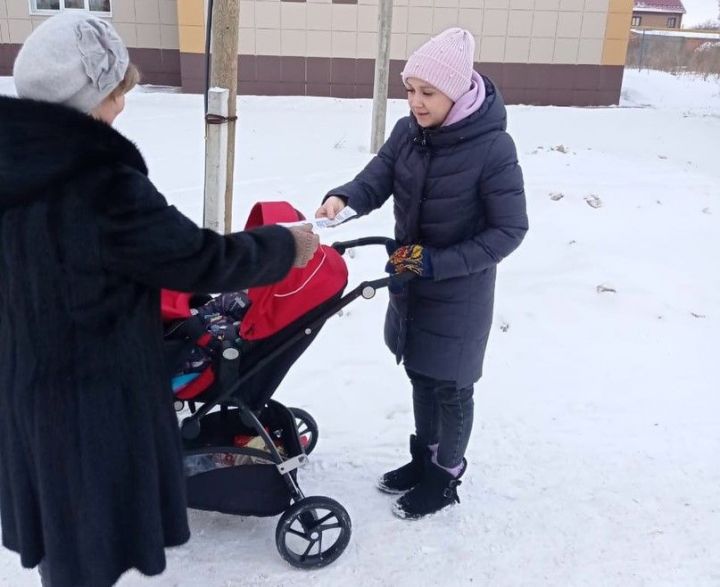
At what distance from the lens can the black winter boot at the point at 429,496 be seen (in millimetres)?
2896

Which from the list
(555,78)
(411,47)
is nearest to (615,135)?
(555,78)

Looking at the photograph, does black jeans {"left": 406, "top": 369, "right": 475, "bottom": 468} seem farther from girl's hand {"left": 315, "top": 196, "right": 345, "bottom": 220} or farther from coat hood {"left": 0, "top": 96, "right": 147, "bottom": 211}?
coat hood {"left": 0, "top": 96, "right": 147, "bottom": 211}

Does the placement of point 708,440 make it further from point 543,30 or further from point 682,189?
point 543,30

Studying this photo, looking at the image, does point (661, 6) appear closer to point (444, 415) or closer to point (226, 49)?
point (226, 49)

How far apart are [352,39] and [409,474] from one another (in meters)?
13.4

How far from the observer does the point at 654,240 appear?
19.5 feet

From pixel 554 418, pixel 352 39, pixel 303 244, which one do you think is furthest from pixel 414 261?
pixel 352 39

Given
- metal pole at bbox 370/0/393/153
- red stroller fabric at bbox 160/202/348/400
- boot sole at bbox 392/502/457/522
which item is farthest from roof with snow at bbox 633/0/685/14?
red stroller fabric at bbox 160/202/348/400

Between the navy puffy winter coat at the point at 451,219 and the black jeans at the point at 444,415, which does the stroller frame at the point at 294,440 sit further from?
the black jeans at the point at 444,415

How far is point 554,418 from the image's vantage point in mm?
3602

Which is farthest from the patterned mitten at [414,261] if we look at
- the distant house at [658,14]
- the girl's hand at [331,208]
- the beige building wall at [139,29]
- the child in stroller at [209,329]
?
the distant house at [658,14]

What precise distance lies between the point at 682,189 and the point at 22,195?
733 cm

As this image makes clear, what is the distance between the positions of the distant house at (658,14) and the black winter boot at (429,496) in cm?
4813

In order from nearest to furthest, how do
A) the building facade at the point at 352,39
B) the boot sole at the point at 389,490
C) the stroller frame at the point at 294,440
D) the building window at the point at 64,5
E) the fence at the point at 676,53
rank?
the stroller frame at the point at 294,440, the boot sole at the point at 389,490, the building facade at the point at 352,39, the building window at the point at 64,5, the fence at the point at 676,53
